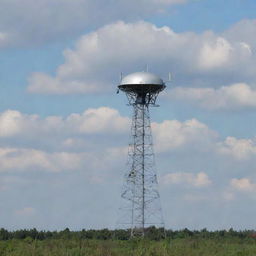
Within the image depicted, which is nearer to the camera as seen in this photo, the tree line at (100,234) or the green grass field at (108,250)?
the green grass field at (108,250)

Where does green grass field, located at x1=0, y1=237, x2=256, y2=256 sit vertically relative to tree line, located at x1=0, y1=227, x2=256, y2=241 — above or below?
below

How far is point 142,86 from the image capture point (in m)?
81.5

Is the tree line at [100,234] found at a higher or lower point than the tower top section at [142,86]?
lower

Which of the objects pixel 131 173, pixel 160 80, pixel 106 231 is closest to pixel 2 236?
pixel 106 231

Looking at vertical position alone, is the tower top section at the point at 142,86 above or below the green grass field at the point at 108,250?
above

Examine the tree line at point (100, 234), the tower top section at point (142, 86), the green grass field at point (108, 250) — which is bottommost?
the green grass field at point (108, 250)

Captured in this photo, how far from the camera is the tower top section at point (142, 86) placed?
81.2 m

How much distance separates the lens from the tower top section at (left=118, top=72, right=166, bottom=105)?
8121 cm

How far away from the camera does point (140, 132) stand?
8194cm

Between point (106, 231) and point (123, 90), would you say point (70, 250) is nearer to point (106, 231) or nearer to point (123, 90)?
point (123, 90)

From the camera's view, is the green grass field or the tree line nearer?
the green grass field

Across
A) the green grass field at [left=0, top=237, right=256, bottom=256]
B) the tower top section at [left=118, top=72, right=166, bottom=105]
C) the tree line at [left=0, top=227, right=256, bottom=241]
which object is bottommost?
the green grass field at [left=0, top=237, right=256, bottom=256]

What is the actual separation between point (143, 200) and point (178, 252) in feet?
59.9

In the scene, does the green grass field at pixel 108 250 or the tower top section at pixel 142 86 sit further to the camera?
the tower top section at pixel 142 86
